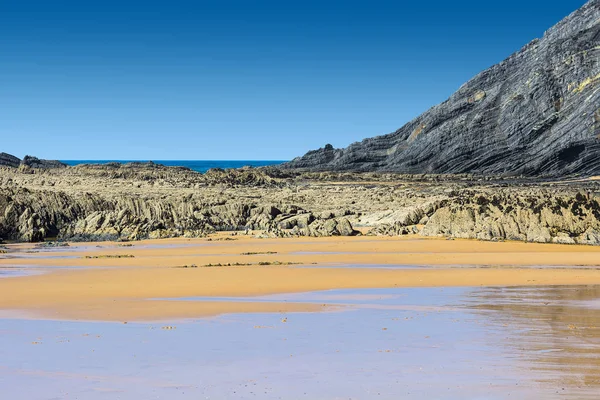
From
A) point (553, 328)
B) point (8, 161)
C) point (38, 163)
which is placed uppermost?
point (8, 161)

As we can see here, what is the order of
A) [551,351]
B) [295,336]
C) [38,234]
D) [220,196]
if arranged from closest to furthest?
[551,351] → [295,336] → [38,234] → [220,196]

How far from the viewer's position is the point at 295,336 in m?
12.2

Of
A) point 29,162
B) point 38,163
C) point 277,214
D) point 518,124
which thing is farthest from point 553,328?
point 518,124

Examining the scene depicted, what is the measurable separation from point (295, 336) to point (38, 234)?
2656 cm

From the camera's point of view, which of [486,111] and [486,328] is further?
[486,111]

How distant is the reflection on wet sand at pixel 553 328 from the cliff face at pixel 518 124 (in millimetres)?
66200

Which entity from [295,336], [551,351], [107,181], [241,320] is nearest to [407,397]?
[551,351]

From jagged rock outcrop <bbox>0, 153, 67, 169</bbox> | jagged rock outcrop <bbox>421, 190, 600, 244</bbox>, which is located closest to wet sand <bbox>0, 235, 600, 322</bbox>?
jagged rock outcrop <bbox>421, 190, 600, 244</bbox>

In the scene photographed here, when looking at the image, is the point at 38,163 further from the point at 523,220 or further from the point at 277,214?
the point at 523,220

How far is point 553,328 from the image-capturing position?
1240 centimetres

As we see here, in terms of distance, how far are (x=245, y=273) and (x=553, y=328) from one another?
11500 mm

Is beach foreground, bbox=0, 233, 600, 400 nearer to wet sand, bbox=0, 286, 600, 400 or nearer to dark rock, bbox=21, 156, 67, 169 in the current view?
wet sand, bbox=0, 286, 600, 400

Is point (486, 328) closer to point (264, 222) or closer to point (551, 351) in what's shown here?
point (551, 351)

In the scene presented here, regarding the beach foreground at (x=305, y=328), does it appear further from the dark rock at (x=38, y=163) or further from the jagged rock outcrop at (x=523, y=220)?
the dark rock at (x=38, y=163)
